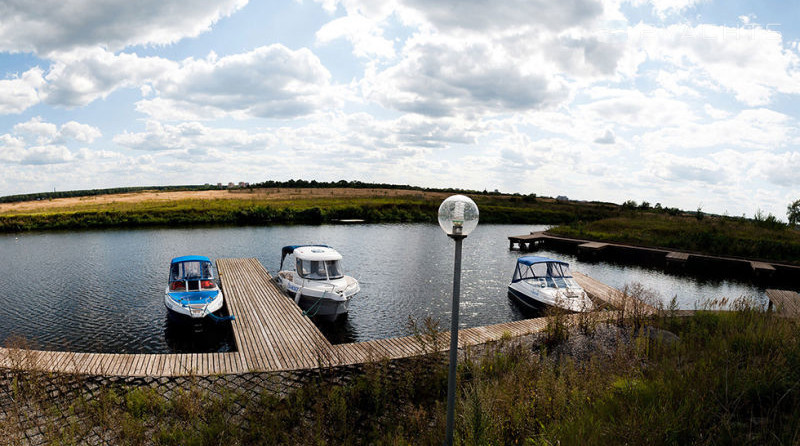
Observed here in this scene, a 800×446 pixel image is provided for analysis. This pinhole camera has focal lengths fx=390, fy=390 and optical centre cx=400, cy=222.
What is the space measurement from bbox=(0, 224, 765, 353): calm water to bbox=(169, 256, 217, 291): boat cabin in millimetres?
1787

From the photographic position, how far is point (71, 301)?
2019cm

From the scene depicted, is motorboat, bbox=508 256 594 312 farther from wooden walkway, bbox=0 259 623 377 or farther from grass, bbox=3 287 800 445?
grass, bbox=3 287 800 445

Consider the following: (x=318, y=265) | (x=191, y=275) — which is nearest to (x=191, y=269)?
(x=191, y=275)

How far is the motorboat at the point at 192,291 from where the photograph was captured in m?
15.8

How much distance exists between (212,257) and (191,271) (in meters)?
14.3

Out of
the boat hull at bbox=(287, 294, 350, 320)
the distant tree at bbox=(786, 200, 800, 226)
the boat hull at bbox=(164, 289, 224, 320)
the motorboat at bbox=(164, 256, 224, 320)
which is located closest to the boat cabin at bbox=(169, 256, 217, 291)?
the motorboat at bbox=(164, 256, 224, 320)

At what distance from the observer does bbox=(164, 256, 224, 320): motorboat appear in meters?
15.8

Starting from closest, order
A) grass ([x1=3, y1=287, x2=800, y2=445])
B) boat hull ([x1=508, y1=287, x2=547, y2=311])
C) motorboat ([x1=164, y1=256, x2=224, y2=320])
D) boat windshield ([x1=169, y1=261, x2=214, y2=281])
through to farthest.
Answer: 1. grass ([x1=3, y1=287, x2=800, y2=445])
2. motorboat ([x1=164, y1=256, x2=224, y2=320])
3. boat windshield ([x1=169, y1=261, x2=214, y2=281])
4. boat hull ([x1=508, y1=287, x2=547, y2=311])

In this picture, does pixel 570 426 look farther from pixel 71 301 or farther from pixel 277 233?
pixel 277 233

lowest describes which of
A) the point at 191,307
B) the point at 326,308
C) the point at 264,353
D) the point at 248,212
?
the point at 264,353

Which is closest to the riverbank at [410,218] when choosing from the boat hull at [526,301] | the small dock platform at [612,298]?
the small dock platform at [612,298]

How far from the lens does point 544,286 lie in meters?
19.6

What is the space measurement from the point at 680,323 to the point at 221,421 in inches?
572

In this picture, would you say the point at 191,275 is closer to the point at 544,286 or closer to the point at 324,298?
the point at 324,298
